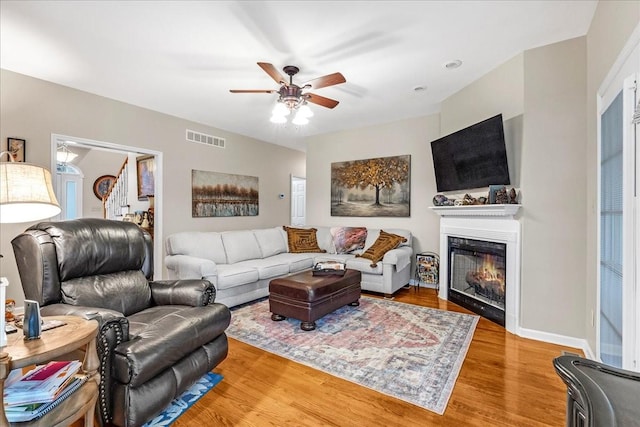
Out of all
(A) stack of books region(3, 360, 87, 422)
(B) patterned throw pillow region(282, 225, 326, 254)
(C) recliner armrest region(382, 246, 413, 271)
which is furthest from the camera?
(B) patterned throw pillow region(282, 225, 326, 254)

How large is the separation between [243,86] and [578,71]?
3.35m

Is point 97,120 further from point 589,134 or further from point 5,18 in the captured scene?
point 589,134

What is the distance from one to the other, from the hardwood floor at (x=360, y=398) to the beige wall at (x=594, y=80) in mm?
656

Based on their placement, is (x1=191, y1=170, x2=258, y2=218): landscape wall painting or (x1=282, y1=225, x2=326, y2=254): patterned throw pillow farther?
(x1=282, y1=225, x2=326, y2=254): patterned throw pillow

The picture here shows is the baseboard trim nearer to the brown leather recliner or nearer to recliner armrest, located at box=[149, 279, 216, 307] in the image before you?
the brown leather recliner

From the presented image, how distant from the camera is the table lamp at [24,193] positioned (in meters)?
1.56

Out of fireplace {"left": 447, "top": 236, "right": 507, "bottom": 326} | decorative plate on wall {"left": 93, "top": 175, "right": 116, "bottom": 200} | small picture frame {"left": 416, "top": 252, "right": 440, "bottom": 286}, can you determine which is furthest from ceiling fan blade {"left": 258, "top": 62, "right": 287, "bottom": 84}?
decorative plate on wall {"left": 93, "top": 175, "right": 116, "bottom": 200}

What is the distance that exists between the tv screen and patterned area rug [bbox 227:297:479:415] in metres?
1.55

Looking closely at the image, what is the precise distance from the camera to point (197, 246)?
4.14 meters

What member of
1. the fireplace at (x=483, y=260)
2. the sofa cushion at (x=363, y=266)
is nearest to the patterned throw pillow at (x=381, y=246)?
the sofa cushion at (x=363, y=266)

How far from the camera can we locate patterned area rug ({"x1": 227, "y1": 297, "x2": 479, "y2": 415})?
214cm

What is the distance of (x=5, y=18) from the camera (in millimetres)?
2375

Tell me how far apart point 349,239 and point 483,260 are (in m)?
2.14

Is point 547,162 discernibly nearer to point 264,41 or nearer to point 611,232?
point 611,232
